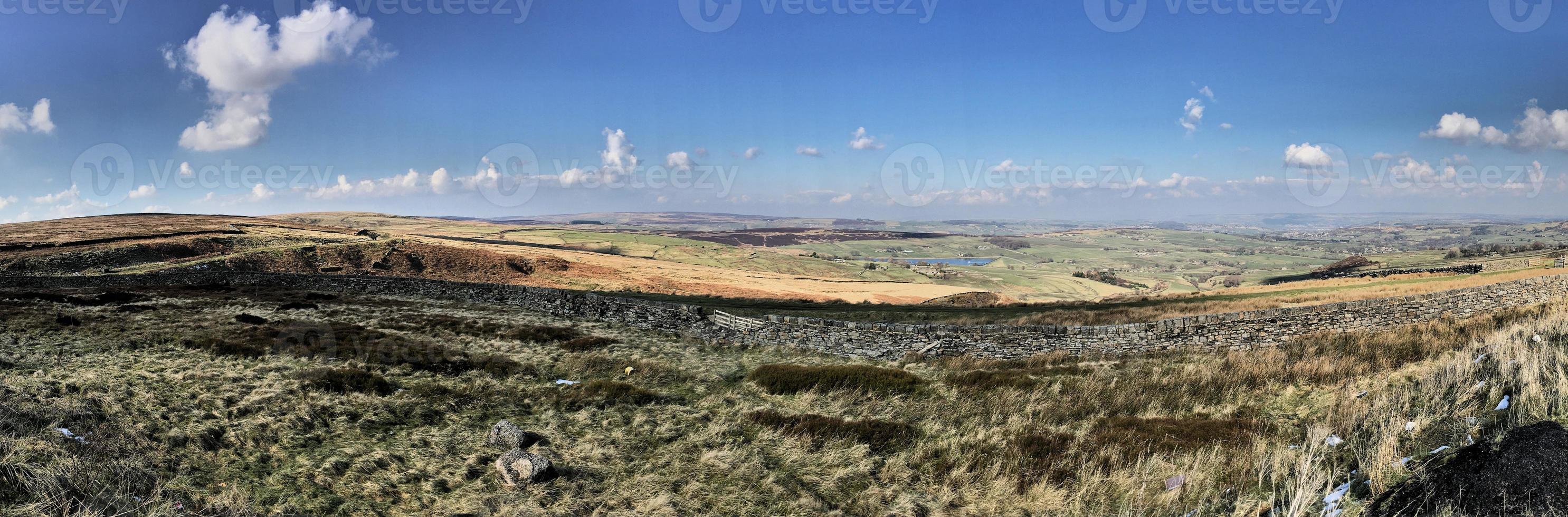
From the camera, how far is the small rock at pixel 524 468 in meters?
9.09

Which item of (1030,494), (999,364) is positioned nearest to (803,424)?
(1030,494)

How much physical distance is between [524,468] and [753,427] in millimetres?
4546

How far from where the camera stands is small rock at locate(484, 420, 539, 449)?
423 inches

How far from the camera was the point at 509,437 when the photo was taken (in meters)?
10.9

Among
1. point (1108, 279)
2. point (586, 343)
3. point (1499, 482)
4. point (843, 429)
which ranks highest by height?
point (1499, 482)

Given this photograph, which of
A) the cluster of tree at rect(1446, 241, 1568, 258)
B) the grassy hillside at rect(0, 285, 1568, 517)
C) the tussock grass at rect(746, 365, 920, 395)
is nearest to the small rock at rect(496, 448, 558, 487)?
the grassy hillside at rect(0, 285, 1568, 517)

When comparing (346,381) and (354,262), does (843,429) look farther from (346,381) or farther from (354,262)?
(354,262)

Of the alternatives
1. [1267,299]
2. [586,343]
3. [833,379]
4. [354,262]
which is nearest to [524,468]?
[833,379]

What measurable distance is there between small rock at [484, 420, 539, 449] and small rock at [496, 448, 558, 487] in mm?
1075

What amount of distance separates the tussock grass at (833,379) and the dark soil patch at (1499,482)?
1006 cm

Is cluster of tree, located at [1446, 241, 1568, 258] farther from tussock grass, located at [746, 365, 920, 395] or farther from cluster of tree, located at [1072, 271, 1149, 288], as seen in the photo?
tussock grass, located at [746, 365, 920, 395]

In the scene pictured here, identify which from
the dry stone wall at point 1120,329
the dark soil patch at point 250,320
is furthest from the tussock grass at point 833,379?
the dark soil patch at point 250,320

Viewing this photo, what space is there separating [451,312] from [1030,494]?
112 feet

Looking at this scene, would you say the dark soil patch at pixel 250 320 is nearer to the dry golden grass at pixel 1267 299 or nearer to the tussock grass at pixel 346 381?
the tussock grass at pixel 346 381
